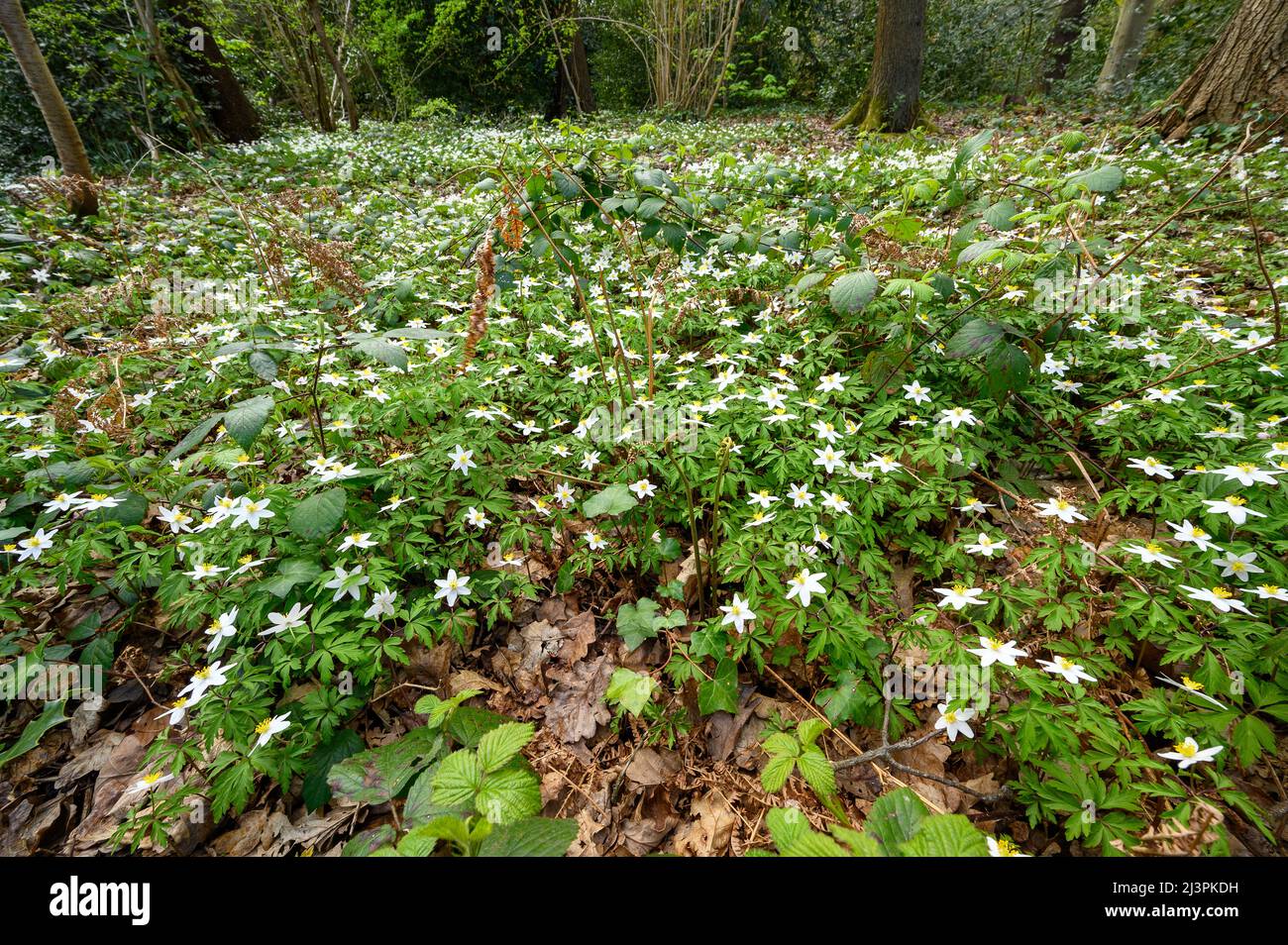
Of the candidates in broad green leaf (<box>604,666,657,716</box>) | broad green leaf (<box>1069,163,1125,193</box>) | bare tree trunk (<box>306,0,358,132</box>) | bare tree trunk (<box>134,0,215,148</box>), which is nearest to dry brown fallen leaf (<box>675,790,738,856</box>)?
broad green leaf (<box>604,666,657,716</box>)

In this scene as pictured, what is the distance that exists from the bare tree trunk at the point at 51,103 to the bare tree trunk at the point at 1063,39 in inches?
686

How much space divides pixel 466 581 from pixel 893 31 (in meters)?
10.6

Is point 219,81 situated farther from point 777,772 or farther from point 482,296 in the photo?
point 777,772

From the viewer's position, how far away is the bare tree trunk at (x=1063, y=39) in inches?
489

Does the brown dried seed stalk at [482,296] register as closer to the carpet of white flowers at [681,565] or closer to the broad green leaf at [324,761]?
the carpet of white flowers at [681,565]

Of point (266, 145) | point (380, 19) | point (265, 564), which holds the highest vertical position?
point (380, 19)

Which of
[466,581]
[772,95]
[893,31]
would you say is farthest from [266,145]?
[466,581]

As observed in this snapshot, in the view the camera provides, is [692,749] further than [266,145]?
No

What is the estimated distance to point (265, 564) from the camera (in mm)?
2045

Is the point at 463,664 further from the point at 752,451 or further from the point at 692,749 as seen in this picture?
the point at 752,451

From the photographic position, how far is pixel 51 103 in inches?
207

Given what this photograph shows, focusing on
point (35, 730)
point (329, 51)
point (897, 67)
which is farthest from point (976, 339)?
point (329, 51)

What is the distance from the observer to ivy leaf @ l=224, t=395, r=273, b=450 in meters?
1.74

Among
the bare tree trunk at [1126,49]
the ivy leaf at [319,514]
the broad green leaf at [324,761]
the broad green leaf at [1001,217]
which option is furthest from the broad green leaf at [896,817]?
the bare tree trunk at [1126,49]
